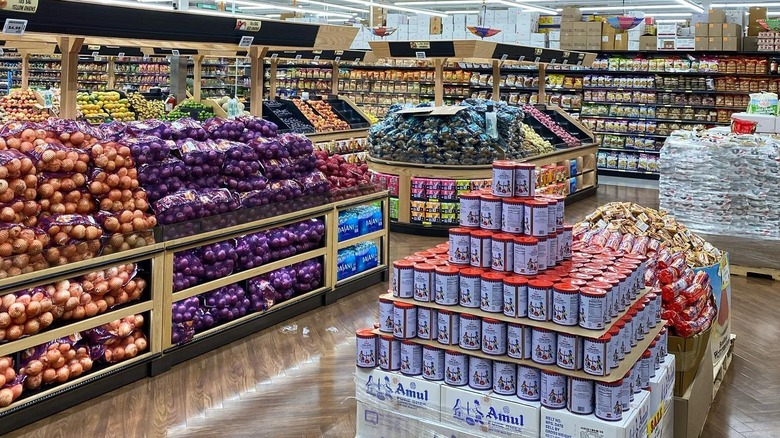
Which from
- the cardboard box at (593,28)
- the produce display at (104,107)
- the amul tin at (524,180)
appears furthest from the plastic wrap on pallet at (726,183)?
the produce display at (104,107)

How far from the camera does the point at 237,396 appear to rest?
3.89m

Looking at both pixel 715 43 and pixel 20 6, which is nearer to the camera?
pixel 20 6

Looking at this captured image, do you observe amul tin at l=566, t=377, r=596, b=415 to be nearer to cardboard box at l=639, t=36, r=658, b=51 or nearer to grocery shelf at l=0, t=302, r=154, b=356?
grocery shelf at l=0, t=302, r=154, b=356

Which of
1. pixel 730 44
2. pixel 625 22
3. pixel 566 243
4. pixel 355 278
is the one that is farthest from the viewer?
pixel 625 22

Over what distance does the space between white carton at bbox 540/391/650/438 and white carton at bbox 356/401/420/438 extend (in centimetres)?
54

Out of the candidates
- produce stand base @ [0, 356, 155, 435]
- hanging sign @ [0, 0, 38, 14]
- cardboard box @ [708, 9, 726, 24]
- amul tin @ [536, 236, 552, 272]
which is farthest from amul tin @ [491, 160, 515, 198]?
cardboard box @ [708, 9, 726, 24]

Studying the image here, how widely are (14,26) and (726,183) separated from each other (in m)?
5.80

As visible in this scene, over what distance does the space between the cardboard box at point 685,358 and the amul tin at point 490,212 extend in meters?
1.14

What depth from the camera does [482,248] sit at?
2.94 meters

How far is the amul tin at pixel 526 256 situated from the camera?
9.27 ft

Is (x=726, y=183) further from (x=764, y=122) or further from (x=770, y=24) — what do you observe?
(x=770, y=24)

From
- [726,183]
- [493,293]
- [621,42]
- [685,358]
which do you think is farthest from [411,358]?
[621,42]

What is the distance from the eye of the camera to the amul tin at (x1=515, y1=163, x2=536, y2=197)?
3000 mm

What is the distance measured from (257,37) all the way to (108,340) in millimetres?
3134
